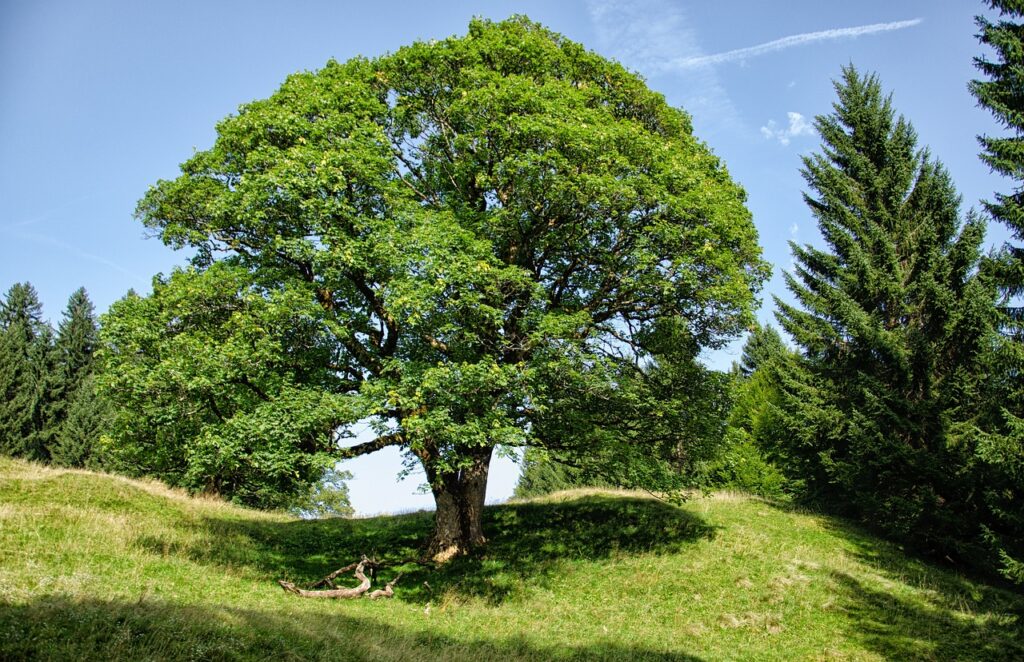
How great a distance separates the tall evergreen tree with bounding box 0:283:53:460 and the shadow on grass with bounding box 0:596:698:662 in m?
51.1

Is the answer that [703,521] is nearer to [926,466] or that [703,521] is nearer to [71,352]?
[926,466]

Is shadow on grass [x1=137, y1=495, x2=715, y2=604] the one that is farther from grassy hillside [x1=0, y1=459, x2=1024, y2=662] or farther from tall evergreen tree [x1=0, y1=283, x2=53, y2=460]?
tall evergreen tree [x1=0, y1=283, x2=53, y2=460]

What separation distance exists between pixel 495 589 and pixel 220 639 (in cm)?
864

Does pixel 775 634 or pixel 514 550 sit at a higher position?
pixel 514 550

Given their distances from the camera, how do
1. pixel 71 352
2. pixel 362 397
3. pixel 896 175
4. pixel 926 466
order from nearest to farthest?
pixel 362 397, pixel 926 466, pixel 896 175, pixel 71 352

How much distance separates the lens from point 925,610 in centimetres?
1494

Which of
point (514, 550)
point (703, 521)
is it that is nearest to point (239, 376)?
point (514, 550)

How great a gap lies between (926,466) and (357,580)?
18765 millimetres

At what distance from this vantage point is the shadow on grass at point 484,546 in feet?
54.2

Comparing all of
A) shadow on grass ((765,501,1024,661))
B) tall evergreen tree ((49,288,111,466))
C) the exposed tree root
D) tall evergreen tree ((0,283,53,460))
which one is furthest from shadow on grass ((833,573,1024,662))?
tall evergreen tree ((0,283,53,460))

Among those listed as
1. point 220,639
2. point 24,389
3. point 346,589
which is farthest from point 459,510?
point 24,389

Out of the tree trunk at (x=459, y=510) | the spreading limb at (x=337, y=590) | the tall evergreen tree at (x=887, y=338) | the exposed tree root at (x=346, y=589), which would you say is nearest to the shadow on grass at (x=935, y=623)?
the tall evergreen tree at (x=887, y=338)

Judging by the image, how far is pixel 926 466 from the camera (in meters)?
20.0

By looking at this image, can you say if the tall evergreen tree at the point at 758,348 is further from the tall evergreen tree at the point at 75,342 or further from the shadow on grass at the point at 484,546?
the tall evergreen tree at the point at 75,342
